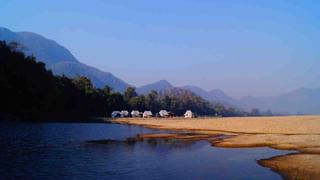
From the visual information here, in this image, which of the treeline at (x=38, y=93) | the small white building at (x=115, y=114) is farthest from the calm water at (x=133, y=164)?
the small white building at (x=115, y=114)

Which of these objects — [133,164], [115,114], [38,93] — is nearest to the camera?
[133,164]

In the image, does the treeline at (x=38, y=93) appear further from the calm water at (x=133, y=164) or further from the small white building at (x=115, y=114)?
the calm water at (x=133, y=164)

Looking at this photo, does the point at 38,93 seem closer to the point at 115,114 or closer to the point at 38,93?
the point at 38,93

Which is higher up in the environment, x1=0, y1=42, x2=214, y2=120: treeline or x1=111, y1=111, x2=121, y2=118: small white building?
x1=0, y1=42, x2=214, y2=120: treeline

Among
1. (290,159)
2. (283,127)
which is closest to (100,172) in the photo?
(290,159)

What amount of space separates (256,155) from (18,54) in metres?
99.7

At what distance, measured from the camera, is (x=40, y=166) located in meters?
27.9

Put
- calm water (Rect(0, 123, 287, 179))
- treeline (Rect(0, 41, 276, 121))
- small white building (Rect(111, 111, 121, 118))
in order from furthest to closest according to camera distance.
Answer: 1. small white building (Rect(111, 111, 121, 118))
2. treeline (Rect(0, 41, 276, 121))
3. calm water (Rect(0, 123, 287, 179))

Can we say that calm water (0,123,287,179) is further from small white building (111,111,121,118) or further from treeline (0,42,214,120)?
small white building (111,111,121,118)

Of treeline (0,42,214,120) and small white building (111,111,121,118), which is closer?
treeline (0,42,214,120)

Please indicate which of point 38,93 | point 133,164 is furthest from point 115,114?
point 133,164

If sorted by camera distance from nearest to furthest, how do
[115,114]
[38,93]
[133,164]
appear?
[133,164] < [38,93] < [115,114]

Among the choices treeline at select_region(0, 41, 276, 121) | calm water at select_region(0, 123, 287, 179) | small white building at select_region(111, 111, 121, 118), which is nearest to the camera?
calm water at select_region(0, 123, 287, 179)

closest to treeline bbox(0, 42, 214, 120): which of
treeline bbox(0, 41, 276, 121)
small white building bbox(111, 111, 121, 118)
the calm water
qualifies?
treeline bbox(0, 41, 276, 121)
